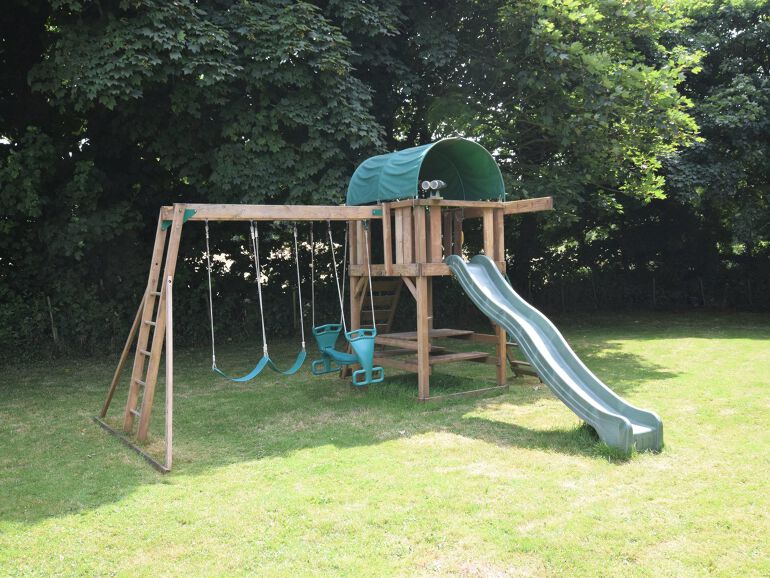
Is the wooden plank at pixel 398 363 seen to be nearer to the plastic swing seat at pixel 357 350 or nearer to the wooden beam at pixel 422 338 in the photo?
the wooden beam at pixel 422 338

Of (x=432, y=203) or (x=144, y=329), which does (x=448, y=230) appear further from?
(x=144, y=329)

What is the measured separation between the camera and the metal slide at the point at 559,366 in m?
5.68

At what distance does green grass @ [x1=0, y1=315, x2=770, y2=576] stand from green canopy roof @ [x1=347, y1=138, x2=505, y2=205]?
101 inches

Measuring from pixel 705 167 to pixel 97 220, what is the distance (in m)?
12.9

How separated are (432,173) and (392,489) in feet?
18.5

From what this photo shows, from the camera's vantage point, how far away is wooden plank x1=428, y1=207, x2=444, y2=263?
26.5 ft

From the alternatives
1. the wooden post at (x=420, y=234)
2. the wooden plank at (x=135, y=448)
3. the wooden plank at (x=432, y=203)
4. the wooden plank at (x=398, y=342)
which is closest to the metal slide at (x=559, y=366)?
the wooden post at (x=420, y=234)

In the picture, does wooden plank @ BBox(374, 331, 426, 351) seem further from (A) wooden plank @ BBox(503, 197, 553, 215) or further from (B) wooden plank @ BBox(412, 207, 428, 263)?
(A) wooden plank @ BBox(503, 197, 553, 215)

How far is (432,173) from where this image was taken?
31.3ft

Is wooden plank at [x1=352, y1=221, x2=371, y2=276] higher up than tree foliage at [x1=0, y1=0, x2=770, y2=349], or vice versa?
tree foliage at [x1=0, y1=0, x2=770, y2=349]

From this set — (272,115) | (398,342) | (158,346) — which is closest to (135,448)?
(158,346)

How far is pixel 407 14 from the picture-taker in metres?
13.0

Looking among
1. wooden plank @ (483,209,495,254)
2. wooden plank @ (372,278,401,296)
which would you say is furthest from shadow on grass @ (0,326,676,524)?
wooden plank @ (483,209,495,254)

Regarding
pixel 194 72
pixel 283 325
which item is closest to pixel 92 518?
pixel 194 72
